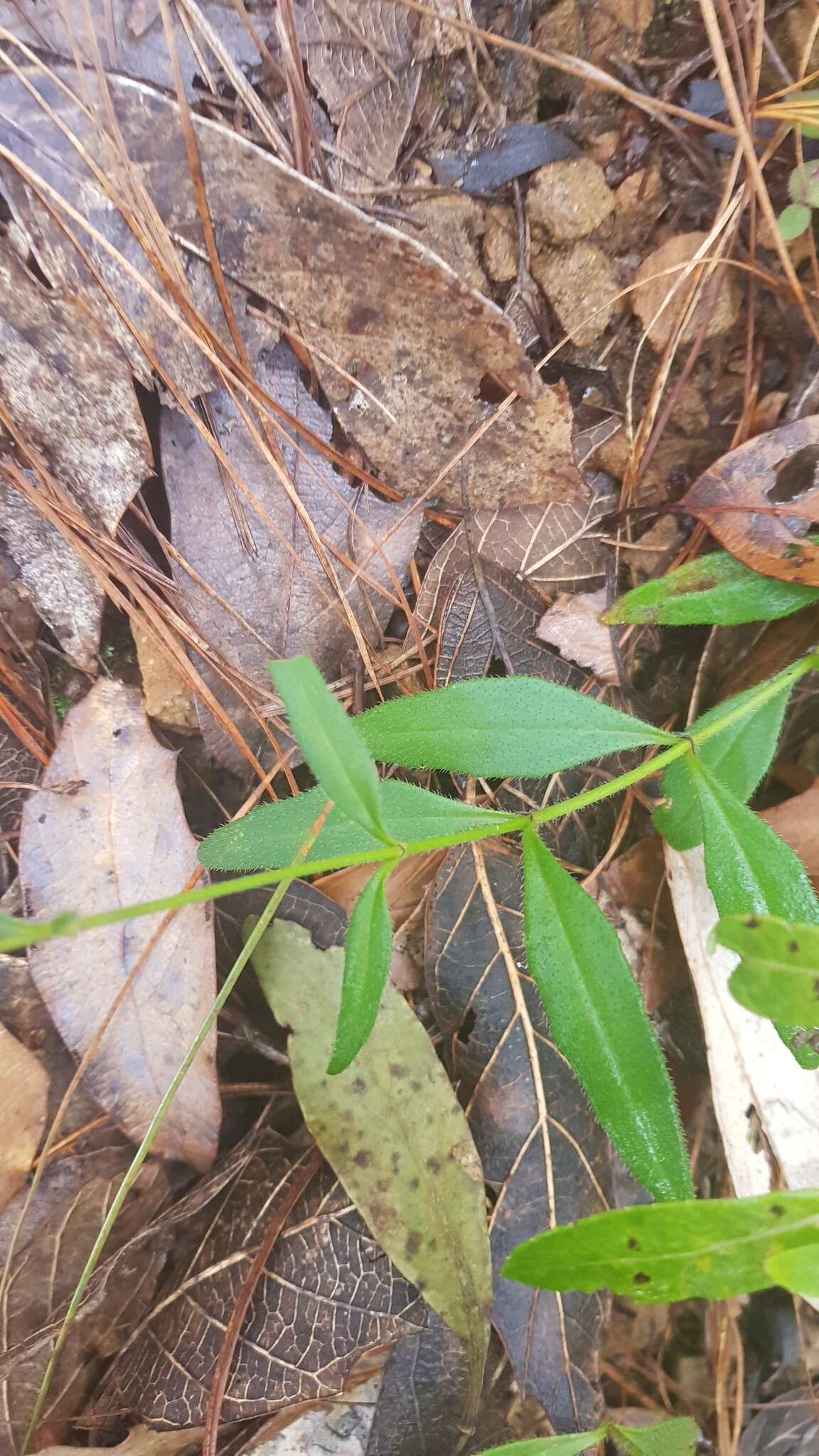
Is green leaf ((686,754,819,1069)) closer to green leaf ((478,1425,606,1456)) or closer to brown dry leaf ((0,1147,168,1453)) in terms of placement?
green leaf ((478,1425,606,1456))

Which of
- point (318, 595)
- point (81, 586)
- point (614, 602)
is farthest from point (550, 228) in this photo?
point (81, 586)

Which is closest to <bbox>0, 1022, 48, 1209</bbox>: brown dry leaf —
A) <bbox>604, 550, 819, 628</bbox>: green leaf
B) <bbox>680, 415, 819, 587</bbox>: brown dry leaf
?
<bbox>604, 550, 819, 628</bbox>: green leaf

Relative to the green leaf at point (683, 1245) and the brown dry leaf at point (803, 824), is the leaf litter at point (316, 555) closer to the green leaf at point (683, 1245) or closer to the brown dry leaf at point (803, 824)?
the brown dry leaf at point (803, 824)

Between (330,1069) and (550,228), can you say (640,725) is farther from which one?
(550,228)

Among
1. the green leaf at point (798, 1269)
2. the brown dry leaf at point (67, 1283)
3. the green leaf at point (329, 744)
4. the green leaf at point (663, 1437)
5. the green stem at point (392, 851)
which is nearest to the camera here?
the green stem at point (392, 851)

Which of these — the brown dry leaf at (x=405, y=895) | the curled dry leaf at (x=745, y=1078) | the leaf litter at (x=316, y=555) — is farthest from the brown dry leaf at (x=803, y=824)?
the brown dry leaf at (x=405, y=895)
